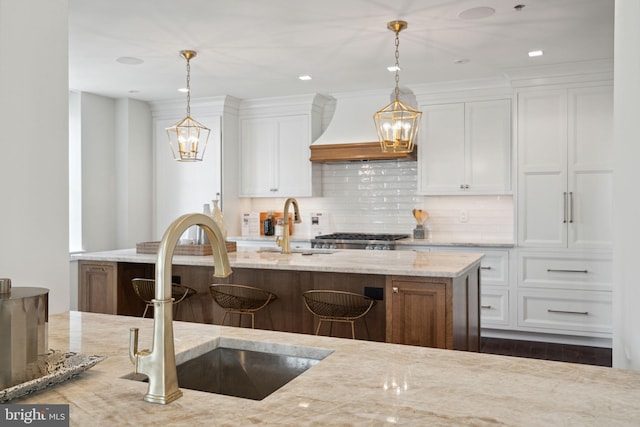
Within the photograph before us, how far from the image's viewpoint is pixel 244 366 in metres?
1.50

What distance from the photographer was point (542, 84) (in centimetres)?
504

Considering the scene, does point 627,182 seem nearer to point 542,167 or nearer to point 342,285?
point 342,285

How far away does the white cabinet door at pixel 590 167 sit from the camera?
4.81 m

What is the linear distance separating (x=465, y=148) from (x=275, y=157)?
223 centimetres

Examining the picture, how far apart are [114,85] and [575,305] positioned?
17.0 ft

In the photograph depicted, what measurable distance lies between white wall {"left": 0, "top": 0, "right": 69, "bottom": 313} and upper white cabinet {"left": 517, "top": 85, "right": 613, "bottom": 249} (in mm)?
4334

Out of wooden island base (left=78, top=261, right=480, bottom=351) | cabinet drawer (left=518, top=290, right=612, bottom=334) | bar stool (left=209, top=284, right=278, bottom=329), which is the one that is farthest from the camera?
cabinet drawer (left=518, top=290, right=612, bottom=334)

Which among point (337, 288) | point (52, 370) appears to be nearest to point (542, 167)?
point (337, 288)

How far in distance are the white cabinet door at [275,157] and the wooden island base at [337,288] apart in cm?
251

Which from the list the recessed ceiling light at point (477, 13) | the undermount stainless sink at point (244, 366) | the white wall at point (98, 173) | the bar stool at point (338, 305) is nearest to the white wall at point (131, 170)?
the white wall at point (98, 173)

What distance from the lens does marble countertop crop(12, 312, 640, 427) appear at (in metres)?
0.96

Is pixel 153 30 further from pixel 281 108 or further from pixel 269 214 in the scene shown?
pixel 269 214

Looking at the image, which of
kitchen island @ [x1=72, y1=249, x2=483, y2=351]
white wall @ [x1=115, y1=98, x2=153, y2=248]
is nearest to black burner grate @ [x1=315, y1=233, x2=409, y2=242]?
kitchen island @ [x1=72, y1=249, x2=483, y2=351]

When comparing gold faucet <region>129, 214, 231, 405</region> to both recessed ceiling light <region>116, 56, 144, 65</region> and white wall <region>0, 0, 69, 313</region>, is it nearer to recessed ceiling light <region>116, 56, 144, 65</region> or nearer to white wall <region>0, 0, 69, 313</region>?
white wall <region>0, 0, 69, 313</region>
